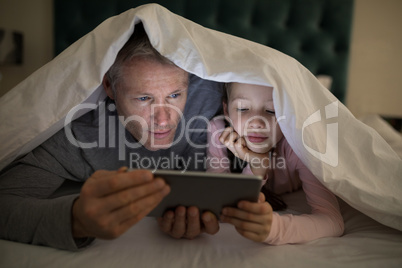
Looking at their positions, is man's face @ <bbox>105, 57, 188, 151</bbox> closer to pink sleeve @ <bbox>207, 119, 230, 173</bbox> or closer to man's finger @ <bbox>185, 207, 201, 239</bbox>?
pink sleeve @ <bbox>207, 119, 230, 173</bbox>

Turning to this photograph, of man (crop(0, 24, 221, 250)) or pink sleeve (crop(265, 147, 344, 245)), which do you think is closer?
man (crop(0, 24, 221, 250))

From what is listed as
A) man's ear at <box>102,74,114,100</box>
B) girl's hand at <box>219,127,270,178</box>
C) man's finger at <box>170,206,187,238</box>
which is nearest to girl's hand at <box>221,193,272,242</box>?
man's finger at <box>170,206,187,238</box>

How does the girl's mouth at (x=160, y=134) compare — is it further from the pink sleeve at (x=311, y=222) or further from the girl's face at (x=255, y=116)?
the pink sleeve at (x=311, y=222)

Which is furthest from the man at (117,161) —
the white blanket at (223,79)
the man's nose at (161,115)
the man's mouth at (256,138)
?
the man's mouth at (256,138)

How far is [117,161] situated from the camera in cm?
109

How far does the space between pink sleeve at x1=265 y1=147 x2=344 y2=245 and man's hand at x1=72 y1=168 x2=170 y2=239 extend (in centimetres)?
34

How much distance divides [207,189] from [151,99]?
18.1 inches

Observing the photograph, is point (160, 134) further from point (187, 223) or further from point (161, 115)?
point (187, 223)

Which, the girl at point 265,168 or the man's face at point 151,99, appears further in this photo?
the man's face at point 151,99

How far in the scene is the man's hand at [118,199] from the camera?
1.80ft

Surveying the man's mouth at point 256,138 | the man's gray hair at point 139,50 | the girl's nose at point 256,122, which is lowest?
the man's mouth at point 256,138

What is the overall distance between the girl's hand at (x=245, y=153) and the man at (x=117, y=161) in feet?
0.62

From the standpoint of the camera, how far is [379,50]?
7.59 ft

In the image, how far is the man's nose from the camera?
973 millimetres
